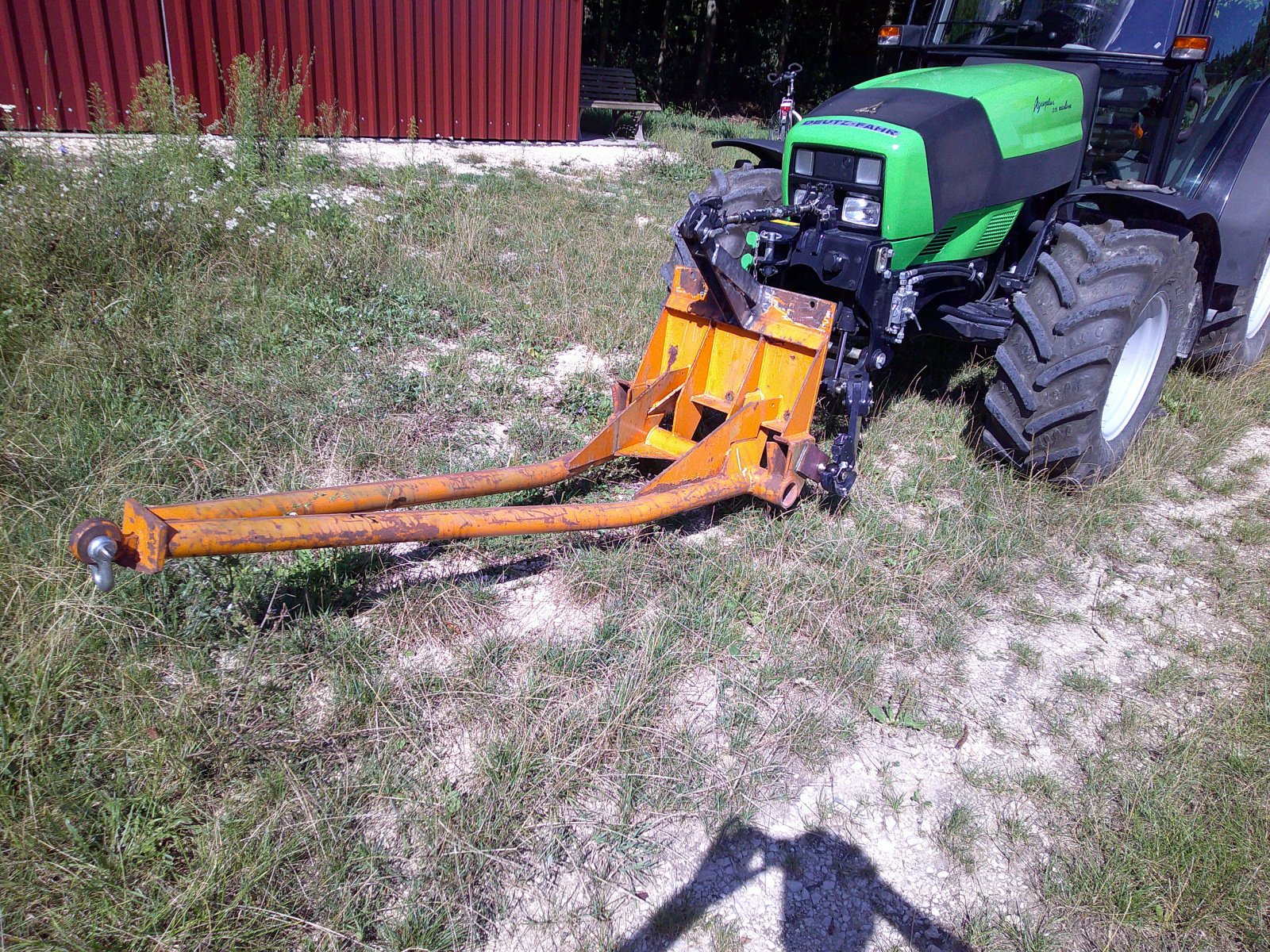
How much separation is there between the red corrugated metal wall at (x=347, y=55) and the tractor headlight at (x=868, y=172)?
7.31m

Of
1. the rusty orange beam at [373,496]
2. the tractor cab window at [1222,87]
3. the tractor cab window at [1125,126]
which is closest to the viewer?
the rusty orange beam at [373,496]

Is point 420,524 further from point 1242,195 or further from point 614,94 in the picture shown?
point 614,94

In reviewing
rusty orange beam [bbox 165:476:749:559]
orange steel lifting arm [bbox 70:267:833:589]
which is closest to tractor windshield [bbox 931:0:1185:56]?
orange steel lifting arm [bbox 70:267:833:589]

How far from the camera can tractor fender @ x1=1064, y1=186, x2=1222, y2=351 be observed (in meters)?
4.35

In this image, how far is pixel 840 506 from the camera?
405 centimetres

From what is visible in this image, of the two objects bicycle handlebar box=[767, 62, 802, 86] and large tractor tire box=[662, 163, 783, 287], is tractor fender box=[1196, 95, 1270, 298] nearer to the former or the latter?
large tractor tire box=[662, 163, 783, 287]

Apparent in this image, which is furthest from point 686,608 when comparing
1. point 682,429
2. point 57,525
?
point 57,525

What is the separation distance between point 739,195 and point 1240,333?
359 centimetres

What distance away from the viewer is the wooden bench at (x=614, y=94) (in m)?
13.2

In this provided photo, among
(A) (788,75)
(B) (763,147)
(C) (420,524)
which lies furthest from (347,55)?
(C) (420,524)

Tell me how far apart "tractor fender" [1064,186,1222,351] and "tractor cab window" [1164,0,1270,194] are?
27 cm

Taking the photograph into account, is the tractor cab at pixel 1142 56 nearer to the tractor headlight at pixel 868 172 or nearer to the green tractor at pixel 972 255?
the green tractor at pixel 972 255

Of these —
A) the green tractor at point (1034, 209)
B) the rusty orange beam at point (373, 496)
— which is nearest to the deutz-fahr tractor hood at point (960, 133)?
the green tractor at point (1034, 209)

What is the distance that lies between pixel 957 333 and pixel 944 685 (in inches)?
75.9
